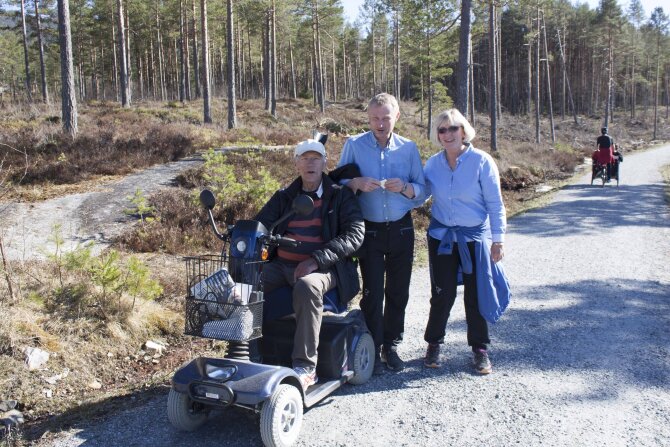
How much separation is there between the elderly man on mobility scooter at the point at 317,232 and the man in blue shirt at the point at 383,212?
0.27 meters

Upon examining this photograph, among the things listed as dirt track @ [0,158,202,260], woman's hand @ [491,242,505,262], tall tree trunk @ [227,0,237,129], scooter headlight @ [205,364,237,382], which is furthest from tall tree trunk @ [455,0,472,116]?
scooter headlight @ [205,364,237,382]

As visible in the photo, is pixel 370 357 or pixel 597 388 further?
pixel 370 357

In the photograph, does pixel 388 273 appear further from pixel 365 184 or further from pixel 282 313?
pixel 282 313

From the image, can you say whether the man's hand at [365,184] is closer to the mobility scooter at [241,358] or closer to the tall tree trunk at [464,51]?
the mobility scooter at [241,358]

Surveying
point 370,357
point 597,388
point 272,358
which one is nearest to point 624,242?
point 597,388

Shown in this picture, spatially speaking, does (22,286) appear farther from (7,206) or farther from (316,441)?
(7,206)

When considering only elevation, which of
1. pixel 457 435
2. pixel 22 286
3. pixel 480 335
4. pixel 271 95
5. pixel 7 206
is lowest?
pixel 457 435

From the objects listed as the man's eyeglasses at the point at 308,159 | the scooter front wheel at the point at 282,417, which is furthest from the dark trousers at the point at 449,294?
the scooter front wheel at the point at 282,417

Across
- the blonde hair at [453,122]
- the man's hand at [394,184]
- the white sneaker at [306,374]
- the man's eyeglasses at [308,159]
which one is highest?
the blonde hair at [453,122]

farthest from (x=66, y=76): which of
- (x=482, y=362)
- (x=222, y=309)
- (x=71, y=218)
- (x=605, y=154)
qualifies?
(x=605, y=154)

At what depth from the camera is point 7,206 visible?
9.79 metres

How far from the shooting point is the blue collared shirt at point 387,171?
14.7 feet

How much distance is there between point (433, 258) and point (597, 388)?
1632 mm

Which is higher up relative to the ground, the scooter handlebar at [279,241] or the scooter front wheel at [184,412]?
the scooter handlebar at [279,241]
